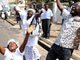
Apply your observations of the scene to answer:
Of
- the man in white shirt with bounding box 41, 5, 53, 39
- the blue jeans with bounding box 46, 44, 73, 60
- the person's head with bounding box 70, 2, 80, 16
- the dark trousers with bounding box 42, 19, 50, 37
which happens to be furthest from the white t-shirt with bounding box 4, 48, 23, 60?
the dark trousers with bounding box 42, 19, 50, 37

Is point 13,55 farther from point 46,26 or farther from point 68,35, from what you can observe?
point 46,26

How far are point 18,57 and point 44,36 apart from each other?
6.42 meters

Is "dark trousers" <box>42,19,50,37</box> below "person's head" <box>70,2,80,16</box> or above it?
below

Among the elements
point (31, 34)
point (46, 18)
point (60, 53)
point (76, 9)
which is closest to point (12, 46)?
point (60, 53)

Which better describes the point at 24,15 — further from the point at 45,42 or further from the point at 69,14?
the point at 45,42

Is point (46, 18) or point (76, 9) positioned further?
point (46, 18)

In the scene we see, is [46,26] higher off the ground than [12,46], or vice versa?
→ [12,46]

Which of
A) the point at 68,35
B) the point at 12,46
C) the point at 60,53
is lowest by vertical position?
the point at 60,53

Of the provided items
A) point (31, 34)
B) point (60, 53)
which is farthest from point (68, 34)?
point (31, 34)

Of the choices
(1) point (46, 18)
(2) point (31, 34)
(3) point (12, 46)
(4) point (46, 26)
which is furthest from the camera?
(4) point (46, 26)

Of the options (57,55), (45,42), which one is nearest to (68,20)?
(57,55)

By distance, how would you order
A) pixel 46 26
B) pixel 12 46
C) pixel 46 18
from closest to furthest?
pixel 12 46
pixel 46 18
pixel 46 26

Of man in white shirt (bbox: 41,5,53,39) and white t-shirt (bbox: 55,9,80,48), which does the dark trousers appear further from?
white t-shirt (bbox: 55,9,80,48)

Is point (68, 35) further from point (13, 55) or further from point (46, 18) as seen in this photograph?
point (46, 18)
